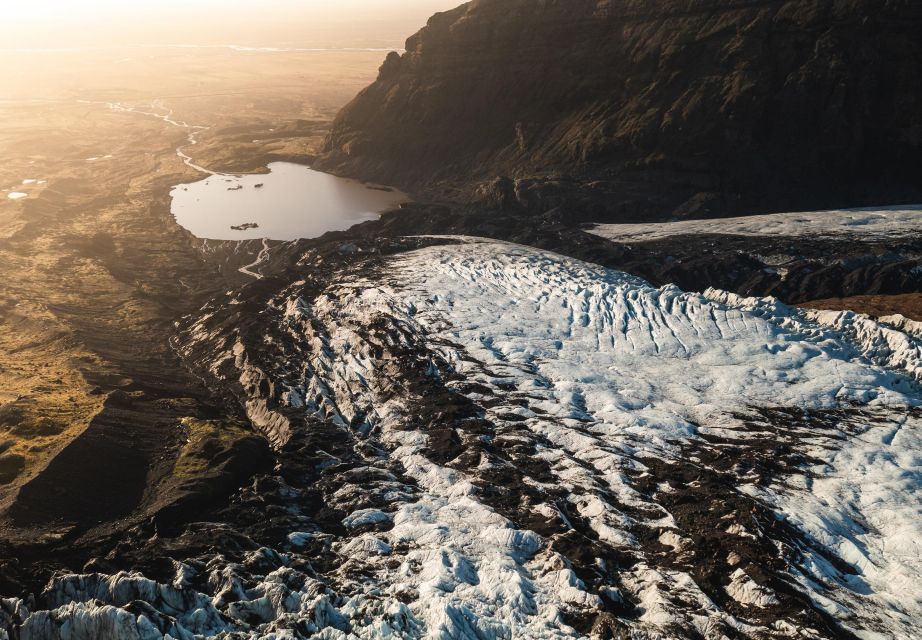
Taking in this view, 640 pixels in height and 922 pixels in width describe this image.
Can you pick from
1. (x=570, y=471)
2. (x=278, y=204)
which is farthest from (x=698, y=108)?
(x=570, y=471)

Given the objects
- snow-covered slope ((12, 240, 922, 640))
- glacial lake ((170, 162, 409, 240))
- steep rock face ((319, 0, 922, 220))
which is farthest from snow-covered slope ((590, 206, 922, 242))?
glacial lake ((170, 162, 409, 240))

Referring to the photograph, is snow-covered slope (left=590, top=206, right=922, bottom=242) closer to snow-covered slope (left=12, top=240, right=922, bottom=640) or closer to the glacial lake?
snow-covered slope (left=12, top=240, right=922, bottom=640)

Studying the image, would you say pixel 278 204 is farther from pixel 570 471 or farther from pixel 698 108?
pixel 570 471

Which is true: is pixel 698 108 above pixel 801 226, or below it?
above

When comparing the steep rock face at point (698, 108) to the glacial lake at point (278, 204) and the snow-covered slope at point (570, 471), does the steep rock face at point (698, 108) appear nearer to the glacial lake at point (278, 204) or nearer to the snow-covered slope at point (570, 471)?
the glacial lake at point (278, 204)

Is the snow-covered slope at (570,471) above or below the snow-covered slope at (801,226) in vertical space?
below

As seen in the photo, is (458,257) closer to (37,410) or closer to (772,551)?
(37,410)

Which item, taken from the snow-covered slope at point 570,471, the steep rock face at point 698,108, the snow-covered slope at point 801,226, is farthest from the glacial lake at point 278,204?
the snow-covered slope at point 801,226
